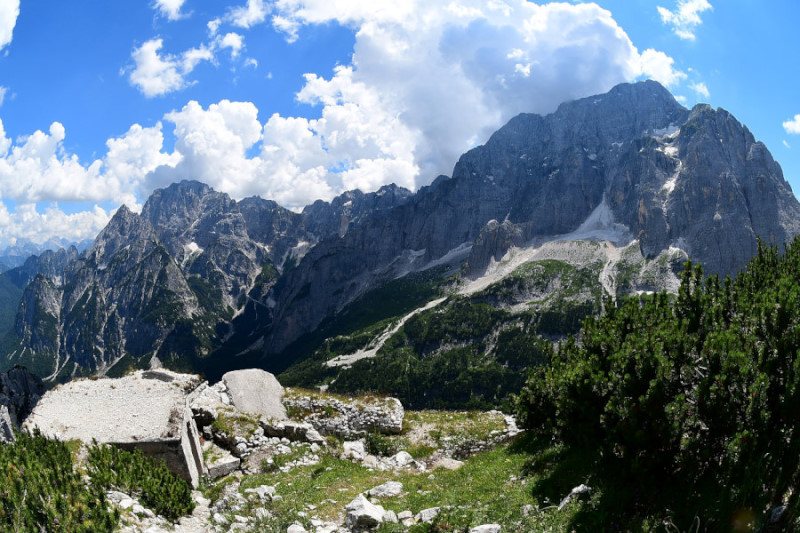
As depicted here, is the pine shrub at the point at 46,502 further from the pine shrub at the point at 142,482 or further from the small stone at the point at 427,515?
the small stone at the point at 427,515

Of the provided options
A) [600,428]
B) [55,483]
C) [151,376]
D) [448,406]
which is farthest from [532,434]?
[448,406]

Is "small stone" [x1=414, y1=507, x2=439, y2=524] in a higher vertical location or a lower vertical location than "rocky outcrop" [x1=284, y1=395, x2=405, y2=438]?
higher

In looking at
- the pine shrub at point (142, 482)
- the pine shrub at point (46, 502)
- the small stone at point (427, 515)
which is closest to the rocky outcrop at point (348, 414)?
the pine shrub at point (142, 482)

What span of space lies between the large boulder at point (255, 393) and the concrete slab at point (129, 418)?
518 cm

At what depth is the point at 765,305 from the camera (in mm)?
10578

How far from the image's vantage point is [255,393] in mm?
32406

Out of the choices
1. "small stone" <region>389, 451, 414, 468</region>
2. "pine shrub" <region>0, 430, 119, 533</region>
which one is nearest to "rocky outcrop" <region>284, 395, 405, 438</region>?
"small stone" <region>389, 451, 414, 468</region>

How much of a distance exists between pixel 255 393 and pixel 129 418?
415 inches

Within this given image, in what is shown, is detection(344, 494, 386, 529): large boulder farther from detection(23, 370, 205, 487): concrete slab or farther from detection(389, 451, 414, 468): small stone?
detection(389, 451, 414, 468): small stone

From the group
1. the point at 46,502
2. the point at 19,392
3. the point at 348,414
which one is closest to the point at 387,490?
the point at 46,502

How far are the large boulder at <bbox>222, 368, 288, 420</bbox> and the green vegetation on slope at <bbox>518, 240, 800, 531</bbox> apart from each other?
80.6 ft

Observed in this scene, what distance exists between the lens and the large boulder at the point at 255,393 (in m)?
31.1

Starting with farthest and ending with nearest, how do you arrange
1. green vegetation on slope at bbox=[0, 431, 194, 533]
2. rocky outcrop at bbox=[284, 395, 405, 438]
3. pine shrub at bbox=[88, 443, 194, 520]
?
1. rocky outcrop at bbox=[284, 395, 405, 438]
2. pine shrub at bbox=[88, 443, 194, 520]
3. green vegetation on slope at bbox=[0, 431, 194, 533]

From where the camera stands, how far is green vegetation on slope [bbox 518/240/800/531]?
353 inches
